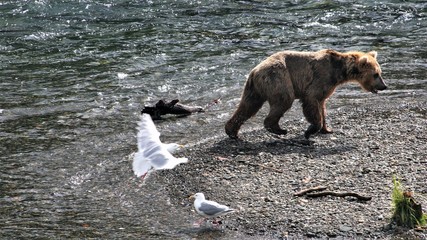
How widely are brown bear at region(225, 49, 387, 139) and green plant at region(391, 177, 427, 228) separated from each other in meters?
3.55

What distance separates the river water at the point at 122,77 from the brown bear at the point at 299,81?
1050mm

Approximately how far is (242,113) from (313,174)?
7.23 ft

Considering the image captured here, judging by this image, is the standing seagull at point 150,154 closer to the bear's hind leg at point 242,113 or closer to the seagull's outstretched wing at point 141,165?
the seagull's outstretched wing at point 141,165

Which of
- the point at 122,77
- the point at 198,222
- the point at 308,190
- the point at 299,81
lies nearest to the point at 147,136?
the point at 198,222

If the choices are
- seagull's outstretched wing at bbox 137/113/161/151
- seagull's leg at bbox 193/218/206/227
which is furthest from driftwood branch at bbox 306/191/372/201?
seagull's outstretched wing at bbox 137/113/161/151

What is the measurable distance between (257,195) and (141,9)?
41.7 ft

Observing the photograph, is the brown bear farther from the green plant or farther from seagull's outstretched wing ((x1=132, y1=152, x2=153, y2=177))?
the green plant

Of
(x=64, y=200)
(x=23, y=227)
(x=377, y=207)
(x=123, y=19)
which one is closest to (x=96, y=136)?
(x=64, y=200)

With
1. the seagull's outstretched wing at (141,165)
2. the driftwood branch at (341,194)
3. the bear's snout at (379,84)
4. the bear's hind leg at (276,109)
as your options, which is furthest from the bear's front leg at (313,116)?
the seagull's outstretched wing at (141,165)

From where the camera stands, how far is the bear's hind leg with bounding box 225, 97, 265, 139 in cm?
1156

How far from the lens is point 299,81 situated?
1167 centimetres

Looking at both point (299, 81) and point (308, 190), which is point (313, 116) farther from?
point (308, 190)

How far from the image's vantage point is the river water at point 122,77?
925 centimetres

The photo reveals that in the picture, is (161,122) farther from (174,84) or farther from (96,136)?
(174,84)
